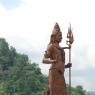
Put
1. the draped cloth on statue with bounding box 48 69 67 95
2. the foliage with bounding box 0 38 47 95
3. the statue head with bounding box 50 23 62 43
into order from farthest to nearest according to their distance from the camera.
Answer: the foliage with bounding box 0 38 47 95 → the statue head with bounding box 50 23 62 43 → the draped cloth on statue with bounding box 48 69 67 95

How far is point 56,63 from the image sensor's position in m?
16.6

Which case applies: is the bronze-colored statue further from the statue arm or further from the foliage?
the foliage

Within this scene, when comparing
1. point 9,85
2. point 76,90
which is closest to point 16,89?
point 9,85

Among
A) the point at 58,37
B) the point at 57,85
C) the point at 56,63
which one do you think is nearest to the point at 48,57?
the point at 56,63

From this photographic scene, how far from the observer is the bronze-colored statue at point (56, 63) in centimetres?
1648

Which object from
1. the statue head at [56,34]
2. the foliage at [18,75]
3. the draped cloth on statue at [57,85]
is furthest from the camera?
the foliage at [18,75]

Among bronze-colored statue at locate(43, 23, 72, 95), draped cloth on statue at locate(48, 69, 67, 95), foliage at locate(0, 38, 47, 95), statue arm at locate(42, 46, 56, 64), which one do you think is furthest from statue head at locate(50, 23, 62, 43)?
foliage at locate(0, 38, 47, 95)

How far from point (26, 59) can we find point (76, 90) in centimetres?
2054

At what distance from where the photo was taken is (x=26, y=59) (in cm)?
10825

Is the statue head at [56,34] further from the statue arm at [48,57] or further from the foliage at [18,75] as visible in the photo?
the foliage at [18,75]

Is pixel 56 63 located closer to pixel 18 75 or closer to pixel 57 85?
pixel 57 85

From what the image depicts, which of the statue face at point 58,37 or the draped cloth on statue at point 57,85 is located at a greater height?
the statue face at point 58,37

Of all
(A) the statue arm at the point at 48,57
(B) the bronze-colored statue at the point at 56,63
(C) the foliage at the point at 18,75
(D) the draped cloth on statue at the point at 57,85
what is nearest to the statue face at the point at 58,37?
(B) the bronze-colored statue at the point at 56,63

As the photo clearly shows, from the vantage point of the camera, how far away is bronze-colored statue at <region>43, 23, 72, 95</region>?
16484 mm
